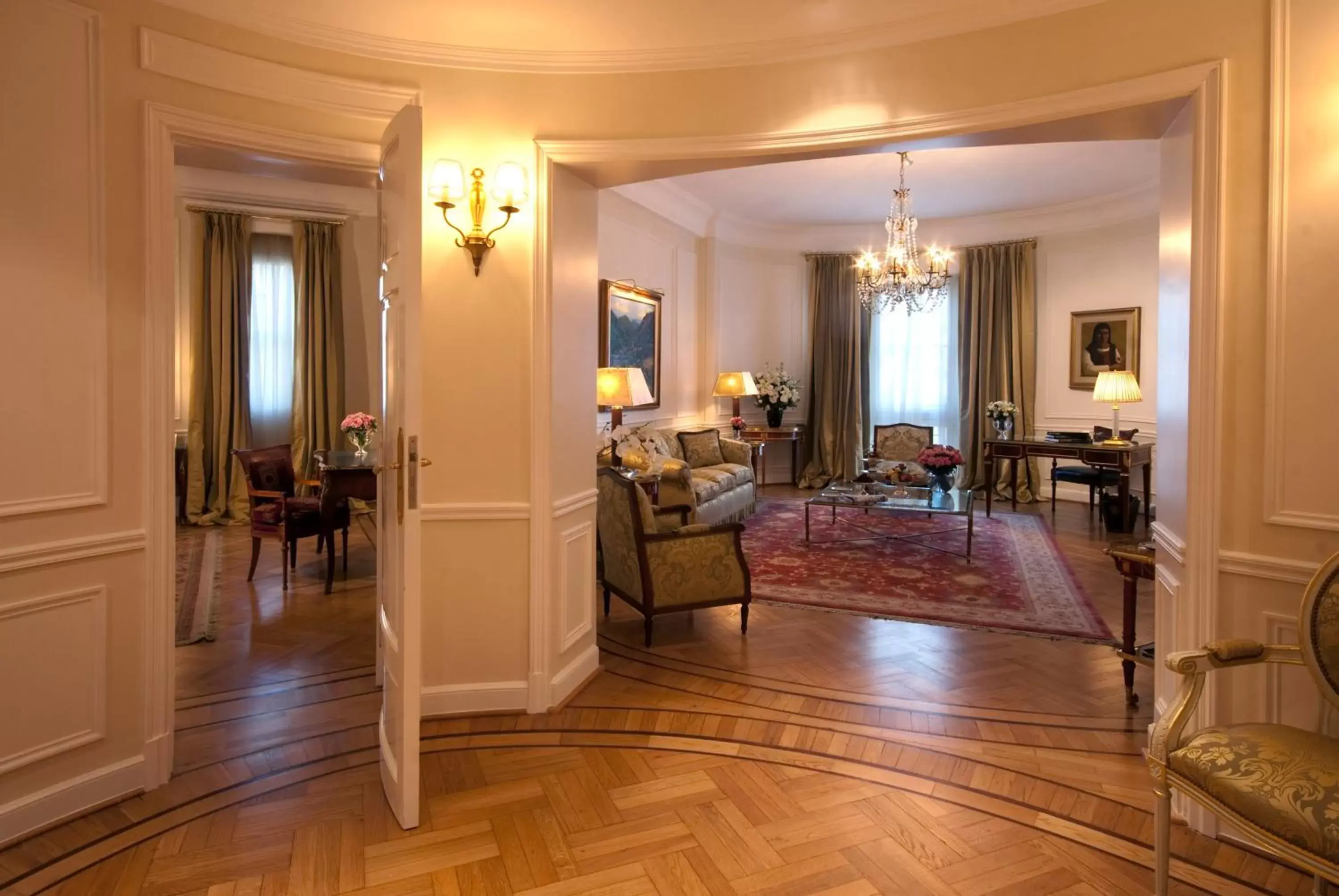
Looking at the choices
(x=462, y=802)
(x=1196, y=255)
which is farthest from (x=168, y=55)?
(x=1196, y=255)

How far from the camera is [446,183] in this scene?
287 centimetres

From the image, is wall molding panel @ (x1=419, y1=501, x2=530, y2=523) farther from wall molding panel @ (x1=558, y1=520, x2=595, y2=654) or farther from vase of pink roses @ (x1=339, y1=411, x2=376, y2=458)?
vase of pink roses @ (x1=339, y1=411, x2=376, y2=458)

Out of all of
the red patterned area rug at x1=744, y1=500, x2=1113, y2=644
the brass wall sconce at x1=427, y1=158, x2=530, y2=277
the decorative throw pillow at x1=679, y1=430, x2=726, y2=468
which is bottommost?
the red patterned area rug at x1=744, y1=500, x2=1113, y2=644

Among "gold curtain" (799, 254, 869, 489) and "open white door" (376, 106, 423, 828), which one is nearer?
"open white door" (376, 106, 423, 828)

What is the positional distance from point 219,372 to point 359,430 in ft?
8.92

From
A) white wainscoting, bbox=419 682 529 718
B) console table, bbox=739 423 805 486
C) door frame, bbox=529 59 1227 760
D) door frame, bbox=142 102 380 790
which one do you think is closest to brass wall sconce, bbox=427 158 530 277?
door frame, bbox=529 59 1227 760

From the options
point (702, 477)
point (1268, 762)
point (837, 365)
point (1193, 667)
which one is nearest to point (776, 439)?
point (837, 365)

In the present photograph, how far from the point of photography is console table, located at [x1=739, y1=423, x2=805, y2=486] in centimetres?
879

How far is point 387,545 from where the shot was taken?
2639 millimetres

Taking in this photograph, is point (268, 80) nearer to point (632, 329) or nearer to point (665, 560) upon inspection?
point (665, 560)

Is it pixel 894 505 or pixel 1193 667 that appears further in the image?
pixel 894 505

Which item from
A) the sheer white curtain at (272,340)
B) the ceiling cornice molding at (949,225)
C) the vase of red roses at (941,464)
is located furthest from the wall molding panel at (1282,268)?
the sheer white curtain at (272,340)

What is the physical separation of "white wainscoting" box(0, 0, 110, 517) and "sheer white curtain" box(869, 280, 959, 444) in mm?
8151

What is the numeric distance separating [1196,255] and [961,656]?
7.09 feet
